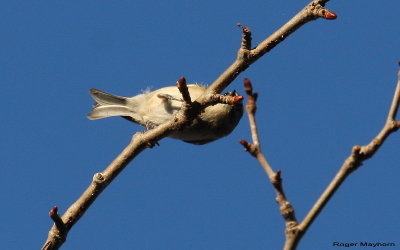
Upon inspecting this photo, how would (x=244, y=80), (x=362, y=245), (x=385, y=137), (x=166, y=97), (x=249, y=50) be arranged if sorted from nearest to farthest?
(x=385, y=137)
(x=244, y=80)
(x=362, y=245)
(x=249, y=50)
(x=166, y=97)

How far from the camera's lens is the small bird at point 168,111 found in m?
6.40

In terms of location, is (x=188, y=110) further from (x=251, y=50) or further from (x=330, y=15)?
(x=330, y=15)

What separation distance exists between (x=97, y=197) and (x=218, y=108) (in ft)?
7.52

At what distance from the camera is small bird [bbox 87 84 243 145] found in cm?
640

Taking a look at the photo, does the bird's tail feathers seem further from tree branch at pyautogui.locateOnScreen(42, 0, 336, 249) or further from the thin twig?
the thin twig

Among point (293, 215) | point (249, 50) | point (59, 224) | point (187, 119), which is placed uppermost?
point (249, 50)

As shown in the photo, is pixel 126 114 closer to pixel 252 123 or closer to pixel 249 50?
pixel 249 50

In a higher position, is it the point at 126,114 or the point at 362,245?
the point at 126,114

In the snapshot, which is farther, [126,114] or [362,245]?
[126,114]

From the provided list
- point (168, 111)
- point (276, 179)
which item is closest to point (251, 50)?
point (276, 179)

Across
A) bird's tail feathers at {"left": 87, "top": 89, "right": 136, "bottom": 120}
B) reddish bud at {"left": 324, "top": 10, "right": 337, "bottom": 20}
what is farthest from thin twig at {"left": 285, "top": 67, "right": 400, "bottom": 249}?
bird's tail feathers at {"left": 87, "top": 89, "right": 136, "bottom": 120}

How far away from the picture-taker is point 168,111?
660cm

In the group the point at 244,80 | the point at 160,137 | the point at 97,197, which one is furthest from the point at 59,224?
the point at 244,80

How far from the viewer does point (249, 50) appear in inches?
176
